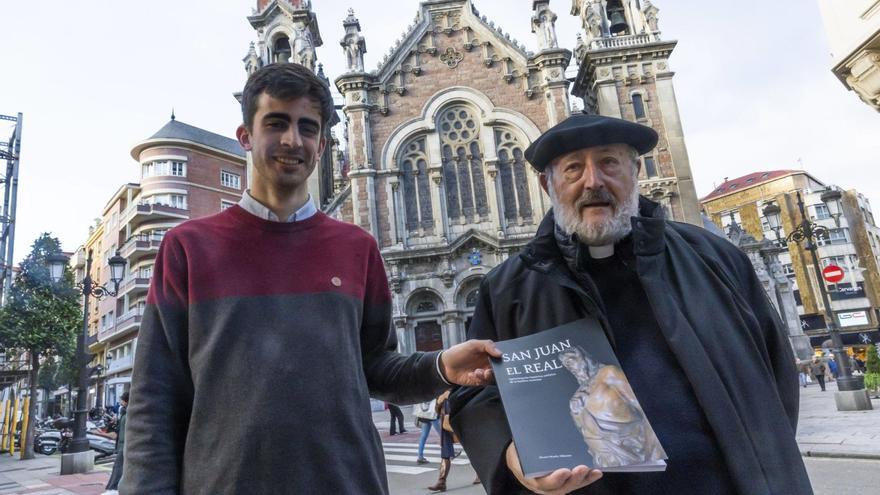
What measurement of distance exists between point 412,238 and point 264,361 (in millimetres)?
21980

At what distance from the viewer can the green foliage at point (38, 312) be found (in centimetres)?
2086

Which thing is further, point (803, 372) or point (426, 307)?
point (803, 372)

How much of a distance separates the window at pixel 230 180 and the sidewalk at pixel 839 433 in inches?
1524

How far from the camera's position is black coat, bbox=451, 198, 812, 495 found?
A: 6.17 ft

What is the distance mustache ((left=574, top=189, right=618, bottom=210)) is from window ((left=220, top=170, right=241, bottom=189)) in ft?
139

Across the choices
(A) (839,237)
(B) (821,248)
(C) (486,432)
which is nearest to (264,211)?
(C) (486,432)

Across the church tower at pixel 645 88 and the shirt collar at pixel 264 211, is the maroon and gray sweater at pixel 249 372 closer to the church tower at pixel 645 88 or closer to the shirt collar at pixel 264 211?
the shirt collar at pixel 264 211

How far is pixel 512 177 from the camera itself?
958 inches

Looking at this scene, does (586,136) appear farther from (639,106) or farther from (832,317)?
(639,106)

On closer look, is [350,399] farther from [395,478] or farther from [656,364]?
[395,478]

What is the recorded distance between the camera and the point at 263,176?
2.14 metres

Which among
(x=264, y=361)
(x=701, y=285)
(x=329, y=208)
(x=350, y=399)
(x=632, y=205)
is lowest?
(x=350, y=399)

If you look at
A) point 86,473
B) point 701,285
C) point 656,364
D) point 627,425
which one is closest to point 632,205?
point 701,285

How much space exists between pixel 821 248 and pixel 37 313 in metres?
59.6
